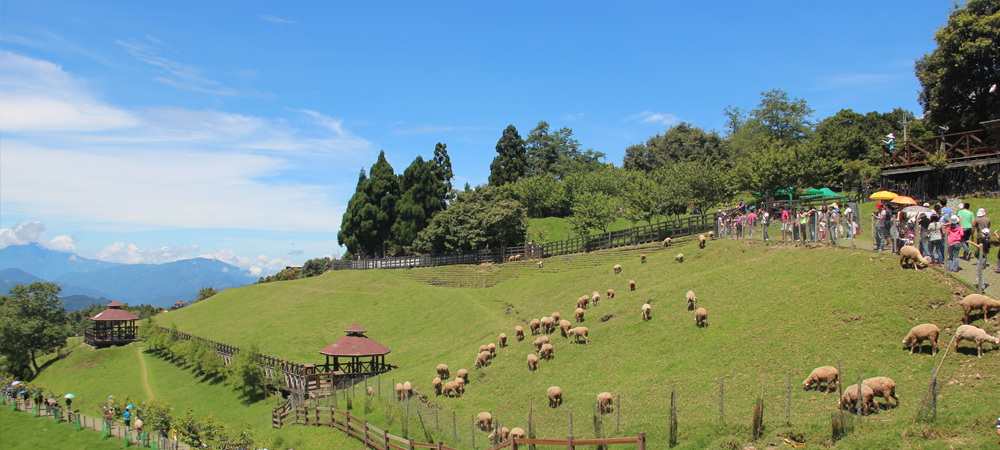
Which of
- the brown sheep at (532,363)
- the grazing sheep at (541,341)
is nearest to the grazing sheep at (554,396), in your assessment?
the brown sheep at (532,363)

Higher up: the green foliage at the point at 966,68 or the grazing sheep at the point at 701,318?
the green foliage at the point at 966,68

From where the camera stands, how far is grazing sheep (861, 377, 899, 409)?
485 inches

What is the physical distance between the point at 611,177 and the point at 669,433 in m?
63.7

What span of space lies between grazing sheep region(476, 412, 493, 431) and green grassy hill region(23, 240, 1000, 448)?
1.68 ft

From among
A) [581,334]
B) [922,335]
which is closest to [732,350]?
[922,335]

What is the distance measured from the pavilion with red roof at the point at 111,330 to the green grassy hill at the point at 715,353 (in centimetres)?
1284

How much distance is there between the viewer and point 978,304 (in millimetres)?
14094

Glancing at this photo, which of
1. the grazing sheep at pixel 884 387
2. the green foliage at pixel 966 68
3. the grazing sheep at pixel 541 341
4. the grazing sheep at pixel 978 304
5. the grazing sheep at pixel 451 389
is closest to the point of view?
the grazing sheep at pixel 884 387

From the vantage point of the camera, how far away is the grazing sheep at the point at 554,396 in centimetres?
1816

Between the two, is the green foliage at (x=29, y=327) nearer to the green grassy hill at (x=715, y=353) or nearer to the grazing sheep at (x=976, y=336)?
the green grassy hill at (x=715, y=353)

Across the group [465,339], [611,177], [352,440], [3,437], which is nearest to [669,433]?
[352,440]

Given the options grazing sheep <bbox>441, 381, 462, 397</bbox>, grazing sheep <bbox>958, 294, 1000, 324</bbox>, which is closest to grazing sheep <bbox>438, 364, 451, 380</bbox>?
grazing sheep <bbox>441, 381, 462, 397</bbox>

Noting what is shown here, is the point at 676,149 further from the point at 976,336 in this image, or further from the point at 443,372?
the point at 976,336

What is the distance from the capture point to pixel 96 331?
4962cm
